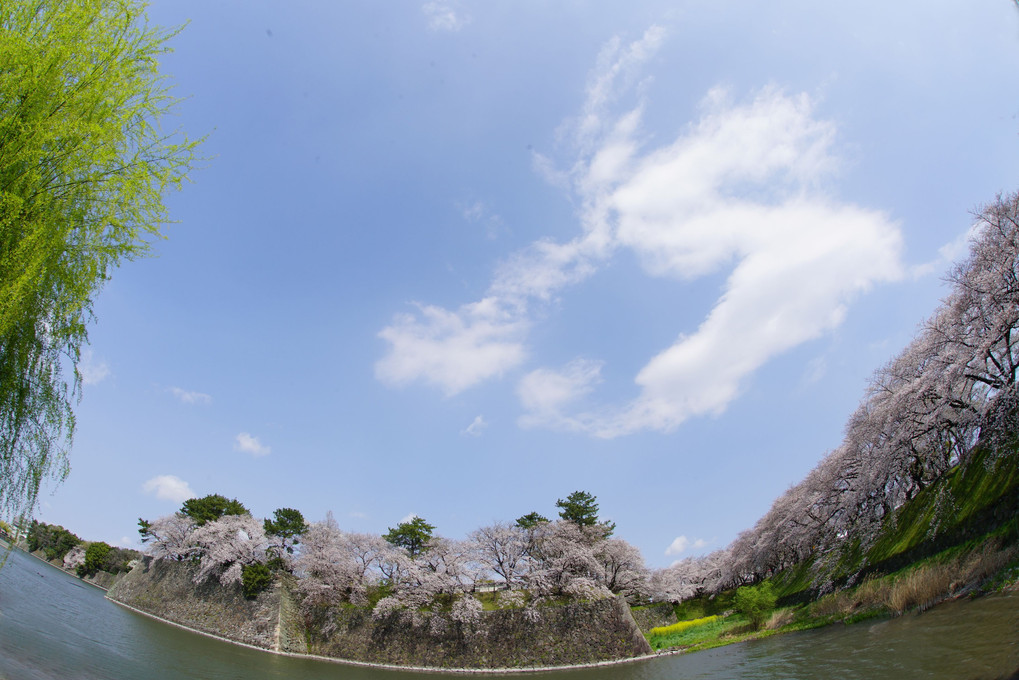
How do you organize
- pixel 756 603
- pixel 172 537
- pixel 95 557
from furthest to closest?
pixel 95 557 → pixel 172 537 → pixel 756 603

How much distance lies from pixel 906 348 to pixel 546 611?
872 inches

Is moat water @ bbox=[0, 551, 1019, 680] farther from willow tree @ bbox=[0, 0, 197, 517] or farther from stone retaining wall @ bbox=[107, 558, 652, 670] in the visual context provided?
willow tree @ bbox=[0, 0, 197, 517]

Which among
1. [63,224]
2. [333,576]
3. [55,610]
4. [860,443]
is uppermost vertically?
[860,443]

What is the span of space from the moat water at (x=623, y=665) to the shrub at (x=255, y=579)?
9.99ft

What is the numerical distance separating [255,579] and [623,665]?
76.5 feet

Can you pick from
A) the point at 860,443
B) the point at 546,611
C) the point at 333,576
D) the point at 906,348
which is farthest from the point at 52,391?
the point at 906,348

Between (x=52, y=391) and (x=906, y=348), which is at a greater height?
(x=906, y=348)

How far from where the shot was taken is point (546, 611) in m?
24.5

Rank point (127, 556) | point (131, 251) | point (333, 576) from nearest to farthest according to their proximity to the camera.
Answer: point (131, 251) < point (333, 576) < point (127, 556)

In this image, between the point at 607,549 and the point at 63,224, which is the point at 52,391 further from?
the point at 607,549

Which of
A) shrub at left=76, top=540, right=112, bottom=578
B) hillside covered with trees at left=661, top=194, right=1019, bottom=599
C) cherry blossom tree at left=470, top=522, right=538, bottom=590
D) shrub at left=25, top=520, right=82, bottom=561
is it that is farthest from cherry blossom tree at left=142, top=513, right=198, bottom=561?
hillside covered with trees at left=661, top=194, right=1019, bottom=599

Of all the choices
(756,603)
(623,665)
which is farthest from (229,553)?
(756,603)

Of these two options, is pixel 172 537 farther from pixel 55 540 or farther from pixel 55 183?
pixel 55 183

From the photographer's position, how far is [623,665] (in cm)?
2180
